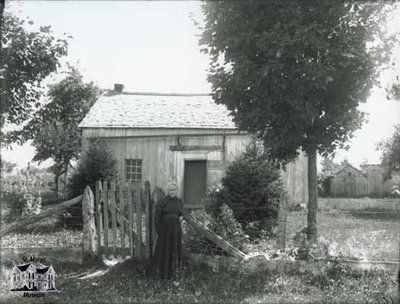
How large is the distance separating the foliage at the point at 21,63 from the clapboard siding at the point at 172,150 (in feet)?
28.8

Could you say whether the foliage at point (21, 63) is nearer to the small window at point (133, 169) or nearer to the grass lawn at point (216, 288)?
the grass lawn at point (216, 288)

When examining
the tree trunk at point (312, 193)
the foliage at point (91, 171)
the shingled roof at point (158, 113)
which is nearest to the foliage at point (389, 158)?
the shingled roof at point (158, 113)

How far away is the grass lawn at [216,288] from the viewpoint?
6539mm

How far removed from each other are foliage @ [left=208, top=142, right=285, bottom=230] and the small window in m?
7.57

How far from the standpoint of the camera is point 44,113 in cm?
1105

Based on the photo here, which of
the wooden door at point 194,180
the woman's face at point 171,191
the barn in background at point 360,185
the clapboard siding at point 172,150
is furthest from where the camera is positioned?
the barn in background at point 360,185

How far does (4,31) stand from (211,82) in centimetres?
468

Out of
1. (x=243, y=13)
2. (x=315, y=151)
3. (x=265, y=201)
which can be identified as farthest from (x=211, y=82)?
(x=265, y=201)

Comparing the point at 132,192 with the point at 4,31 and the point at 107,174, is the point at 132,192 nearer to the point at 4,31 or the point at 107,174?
the point at 4,31

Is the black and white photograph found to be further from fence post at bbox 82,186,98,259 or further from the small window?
the small window

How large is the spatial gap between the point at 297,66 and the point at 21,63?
6.05 metres

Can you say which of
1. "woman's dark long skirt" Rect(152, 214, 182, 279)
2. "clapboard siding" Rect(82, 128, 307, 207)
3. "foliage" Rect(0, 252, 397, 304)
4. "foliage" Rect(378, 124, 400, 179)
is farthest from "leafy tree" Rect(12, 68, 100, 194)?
A: "foliage" Rect(378, 124, 400, 179)

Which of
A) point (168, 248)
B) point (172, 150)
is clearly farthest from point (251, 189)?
point (172, 150)

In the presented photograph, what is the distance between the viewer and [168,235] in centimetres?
774
